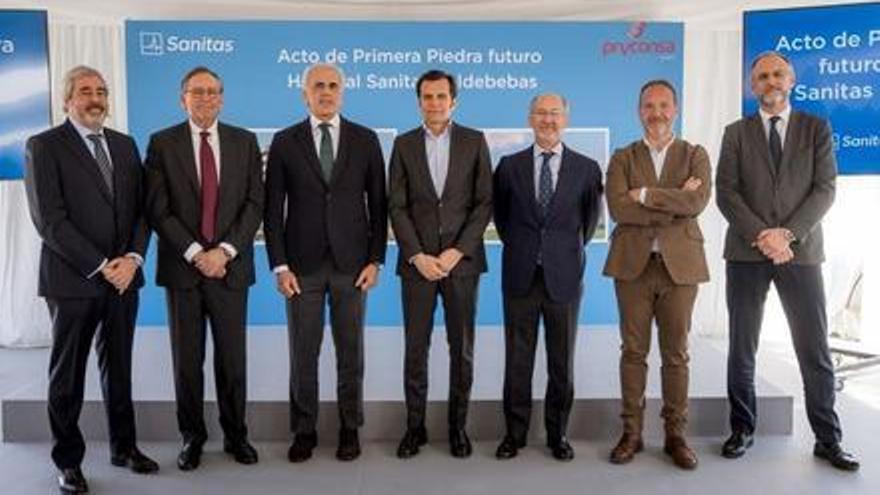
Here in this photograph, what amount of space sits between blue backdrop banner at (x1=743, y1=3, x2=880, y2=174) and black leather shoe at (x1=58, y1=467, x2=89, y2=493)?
12.5 ft

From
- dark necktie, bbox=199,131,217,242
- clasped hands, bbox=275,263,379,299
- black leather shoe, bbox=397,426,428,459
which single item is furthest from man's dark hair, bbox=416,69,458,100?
black leather shoe, bbox=397,426,428,459

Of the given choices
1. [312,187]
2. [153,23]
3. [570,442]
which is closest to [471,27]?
[153,23]

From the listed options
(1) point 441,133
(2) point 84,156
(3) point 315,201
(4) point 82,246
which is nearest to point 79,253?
(4) point 82,246

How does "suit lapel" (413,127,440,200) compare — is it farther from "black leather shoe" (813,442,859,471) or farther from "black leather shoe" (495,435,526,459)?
"black leather shoe" (813,442,859,471)

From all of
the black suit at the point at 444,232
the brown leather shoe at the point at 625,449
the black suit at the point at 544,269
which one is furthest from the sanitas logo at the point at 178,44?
the brown leather shoe at the point at 625,449

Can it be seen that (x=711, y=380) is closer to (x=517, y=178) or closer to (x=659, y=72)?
(x=517, y=178)

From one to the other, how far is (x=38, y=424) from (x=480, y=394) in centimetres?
206

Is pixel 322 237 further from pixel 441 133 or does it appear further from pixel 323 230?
pixel 441 133

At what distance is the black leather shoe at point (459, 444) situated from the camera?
3.48 m

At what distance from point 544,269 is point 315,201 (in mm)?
981

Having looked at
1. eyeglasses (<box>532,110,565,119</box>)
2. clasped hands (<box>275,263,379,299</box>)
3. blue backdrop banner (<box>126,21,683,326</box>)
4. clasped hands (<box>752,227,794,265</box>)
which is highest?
blue backdrop banner (<box>126,21,683,326</box>)

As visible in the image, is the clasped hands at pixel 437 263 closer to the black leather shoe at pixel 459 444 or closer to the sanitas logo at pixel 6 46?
the black leather shoe at pixel 459 444

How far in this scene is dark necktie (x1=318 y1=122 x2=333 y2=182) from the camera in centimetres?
332

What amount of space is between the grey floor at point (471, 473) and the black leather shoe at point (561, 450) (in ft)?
0.11
